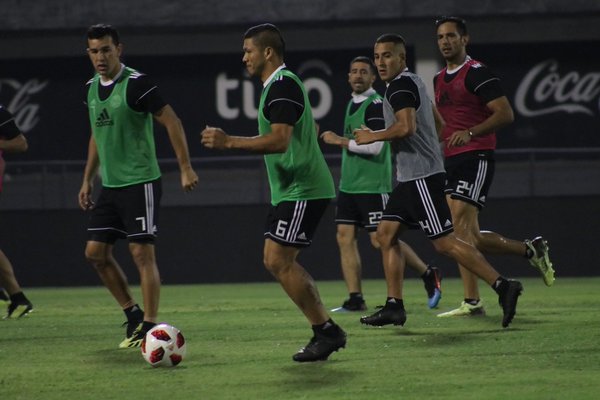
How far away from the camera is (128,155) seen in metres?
8.59

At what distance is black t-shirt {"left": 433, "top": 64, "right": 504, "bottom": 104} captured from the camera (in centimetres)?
955

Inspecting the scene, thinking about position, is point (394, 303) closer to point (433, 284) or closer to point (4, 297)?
point (433, 284)

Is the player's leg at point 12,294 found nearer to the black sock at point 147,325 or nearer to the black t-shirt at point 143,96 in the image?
the black sock at point 147,325

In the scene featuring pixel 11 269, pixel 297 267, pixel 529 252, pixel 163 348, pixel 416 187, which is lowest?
pixel 11 269

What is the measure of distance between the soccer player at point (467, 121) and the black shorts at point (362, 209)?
5.50 ft

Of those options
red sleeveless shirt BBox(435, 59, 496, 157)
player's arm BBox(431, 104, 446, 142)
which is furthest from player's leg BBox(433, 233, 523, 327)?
red sleeveless shirt BBox(435, 59, 496, 157)

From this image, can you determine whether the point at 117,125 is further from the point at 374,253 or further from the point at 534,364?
the point at 374,253

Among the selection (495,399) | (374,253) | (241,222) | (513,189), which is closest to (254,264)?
(241,222)

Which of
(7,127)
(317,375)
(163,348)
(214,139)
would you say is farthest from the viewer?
(7,127)

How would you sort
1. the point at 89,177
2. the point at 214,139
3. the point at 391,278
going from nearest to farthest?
the point at 214,139, the point at 89,177, the point at 391,278

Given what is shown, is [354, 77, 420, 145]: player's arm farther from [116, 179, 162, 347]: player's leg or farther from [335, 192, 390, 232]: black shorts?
[335, 192, 390, 232]: black shorts

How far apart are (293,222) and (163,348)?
3.68ft

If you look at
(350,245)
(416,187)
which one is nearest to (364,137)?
(416,187)

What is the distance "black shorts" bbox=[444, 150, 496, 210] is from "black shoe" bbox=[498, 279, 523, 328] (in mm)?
1251
